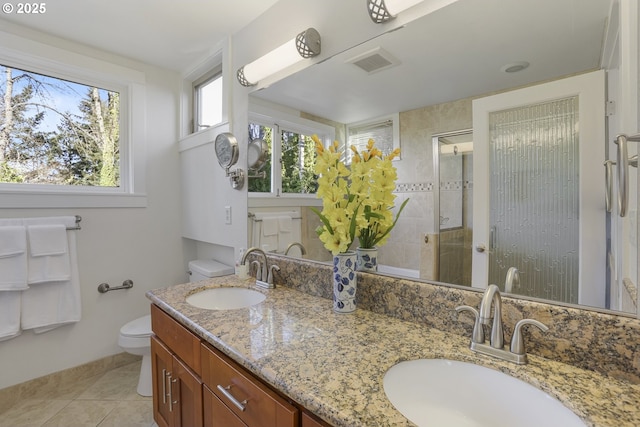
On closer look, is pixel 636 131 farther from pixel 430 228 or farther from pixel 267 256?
pixel 267 256

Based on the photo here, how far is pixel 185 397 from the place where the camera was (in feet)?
3.92

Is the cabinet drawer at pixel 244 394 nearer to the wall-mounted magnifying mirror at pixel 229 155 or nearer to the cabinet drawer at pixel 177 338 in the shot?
the cabinet drawer at pixel 177 338

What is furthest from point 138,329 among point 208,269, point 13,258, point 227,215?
point 227,215

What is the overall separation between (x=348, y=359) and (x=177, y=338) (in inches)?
31.0

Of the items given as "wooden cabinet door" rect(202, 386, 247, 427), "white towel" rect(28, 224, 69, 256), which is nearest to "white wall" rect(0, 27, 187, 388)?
"white towel" rect(28, 224, 69, 256)

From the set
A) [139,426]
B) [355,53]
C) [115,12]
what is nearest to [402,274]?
[355,53]

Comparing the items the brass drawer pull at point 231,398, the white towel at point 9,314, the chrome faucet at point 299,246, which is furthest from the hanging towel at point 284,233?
the white towel at point 9,314

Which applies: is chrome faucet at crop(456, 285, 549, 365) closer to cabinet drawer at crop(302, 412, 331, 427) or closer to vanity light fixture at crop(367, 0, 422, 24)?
cabinet drawer at crop(302, 412, 331, 427)

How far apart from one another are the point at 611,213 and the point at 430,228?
1.51 ft

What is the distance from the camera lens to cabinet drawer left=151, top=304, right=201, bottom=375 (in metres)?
1.09

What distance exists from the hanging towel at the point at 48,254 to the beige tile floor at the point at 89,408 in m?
0.76

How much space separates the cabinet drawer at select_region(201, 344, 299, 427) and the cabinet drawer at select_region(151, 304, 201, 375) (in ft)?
0.21

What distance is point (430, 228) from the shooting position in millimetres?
1057

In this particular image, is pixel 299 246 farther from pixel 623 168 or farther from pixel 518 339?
pixel 623 168
